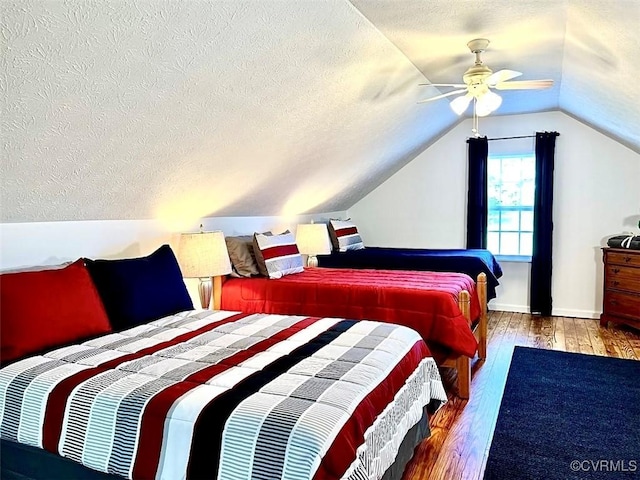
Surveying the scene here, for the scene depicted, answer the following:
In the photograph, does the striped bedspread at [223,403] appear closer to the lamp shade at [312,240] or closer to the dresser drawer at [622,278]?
the lamp shade at [312,240]

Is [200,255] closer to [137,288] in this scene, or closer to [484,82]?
[137,288]

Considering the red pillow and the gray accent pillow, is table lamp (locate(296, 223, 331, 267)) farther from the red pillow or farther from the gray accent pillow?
the red pillow

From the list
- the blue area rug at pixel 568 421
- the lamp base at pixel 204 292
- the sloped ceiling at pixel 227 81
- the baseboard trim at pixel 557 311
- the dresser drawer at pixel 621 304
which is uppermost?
the sloped ceiling at pixel 227 81

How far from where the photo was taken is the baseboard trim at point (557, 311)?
500cm

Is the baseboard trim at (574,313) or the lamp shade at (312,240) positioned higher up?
the lamp shade at (312,240)

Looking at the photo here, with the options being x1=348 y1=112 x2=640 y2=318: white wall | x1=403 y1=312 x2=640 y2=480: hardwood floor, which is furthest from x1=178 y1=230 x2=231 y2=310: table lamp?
x1=348 y1=112 x2=640 y2=318: white wall

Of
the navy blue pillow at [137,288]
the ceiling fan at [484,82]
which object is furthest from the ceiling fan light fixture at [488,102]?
the navy blue pillow at [137,288]

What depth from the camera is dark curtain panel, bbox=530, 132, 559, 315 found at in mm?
4953

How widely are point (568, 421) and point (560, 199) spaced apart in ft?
10.3

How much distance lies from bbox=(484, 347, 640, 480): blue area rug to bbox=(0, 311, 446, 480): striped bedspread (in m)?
0.65

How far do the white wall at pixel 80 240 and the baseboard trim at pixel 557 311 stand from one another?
11.9 feet

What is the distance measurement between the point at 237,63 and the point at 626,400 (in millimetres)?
3060
